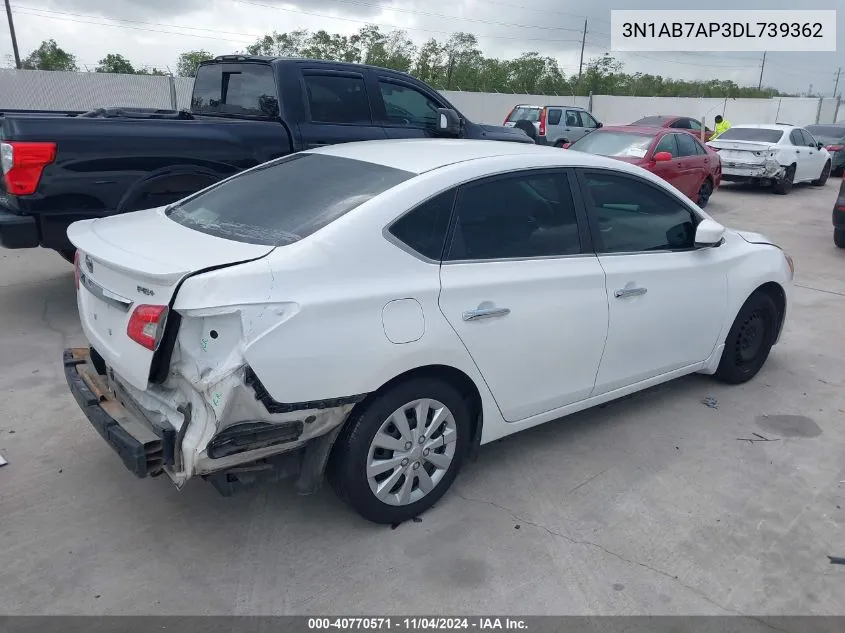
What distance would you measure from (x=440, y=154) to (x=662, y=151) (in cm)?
910

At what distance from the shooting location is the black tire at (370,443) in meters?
2.94

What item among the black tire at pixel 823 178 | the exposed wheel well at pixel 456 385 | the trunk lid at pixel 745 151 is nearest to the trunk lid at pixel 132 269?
the exposed wheel well at pixel 456 385

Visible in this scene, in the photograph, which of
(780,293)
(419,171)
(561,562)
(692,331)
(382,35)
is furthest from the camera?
(382,35)

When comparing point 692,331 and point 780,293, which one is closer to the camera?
point 692,331

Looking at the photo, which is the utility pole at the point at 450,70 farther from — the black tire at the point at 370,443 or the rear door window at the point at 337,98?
the black tire at the point at 370,443

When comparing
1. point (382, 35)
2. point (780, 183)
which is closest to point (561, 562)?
point (780, 183)

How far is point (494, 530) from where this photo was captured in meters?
3.27

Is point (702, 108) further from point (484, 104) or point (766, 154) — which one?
point (766, 154)

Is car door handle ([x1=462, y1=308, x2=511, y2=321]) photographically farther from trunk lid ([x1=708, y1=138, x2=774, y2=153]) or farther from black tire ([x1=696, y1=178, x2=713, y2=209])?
trunk lid ([x1=708, y1=138, x2=774, y2=153])

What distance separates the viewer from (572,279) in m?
3.60

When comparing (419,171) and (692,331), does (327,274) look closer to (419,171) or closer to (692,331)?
(419,171)

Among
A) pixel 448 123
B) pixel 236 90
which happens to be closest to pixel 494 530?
pixel 448 123

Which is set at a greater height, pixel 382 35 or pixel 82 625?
pixel 382 35

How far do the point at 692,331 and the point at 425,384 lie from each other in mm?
2090
